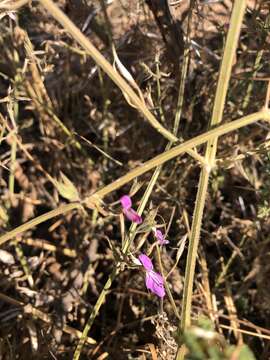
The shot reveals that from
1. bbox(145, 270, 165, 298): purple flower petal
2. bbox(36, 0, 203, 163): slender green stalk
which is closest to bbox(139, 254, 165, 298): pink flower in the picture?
bbox(145, 270, 165, 298): purple flower petal

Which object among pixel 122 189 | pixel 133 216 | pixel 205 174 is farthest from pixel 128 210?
pixel 122 189

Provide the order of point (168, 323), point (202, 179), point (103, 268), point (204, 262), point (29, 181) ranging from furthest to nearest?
point (29, 181) → point (103, 268) → point (204, 262) → point (168, 323) → point (202, 179)

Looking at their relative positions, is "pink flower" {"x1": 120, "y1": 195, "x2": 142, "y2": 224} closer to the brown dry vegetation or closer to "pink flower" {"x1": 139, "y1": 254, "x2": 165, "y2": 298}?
"pink flower" {"x1": 139, "y1": 254, "x2": 165, "y2": 298}

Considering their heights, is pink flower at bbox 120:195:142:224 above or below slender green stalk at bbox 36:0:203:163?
below

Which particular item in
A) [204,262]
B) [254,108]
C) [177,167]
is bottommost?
[204,262]

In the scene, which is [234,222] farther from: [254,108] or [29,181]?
[29,181]

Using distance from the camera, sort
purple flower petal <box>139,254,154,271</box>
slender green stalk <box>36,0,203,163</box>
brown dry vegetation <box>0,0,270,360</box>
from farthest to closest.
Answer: brown dry vegetation <box>0,0,270,360</box> → purple flower petal <box>139,254,154,271</box> → slender green stalk <box>36,0,203,163</box>

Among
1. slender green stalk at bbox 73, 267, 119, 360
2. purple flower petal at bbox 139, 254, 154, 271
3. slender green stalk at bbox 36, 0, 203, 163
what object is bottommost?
slender green stalk at bbox 73, 267, 119, 360

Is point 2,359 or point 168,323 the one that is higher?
point 168,323

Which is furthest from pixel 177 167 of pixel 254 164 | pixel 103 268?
pixel 103 268
